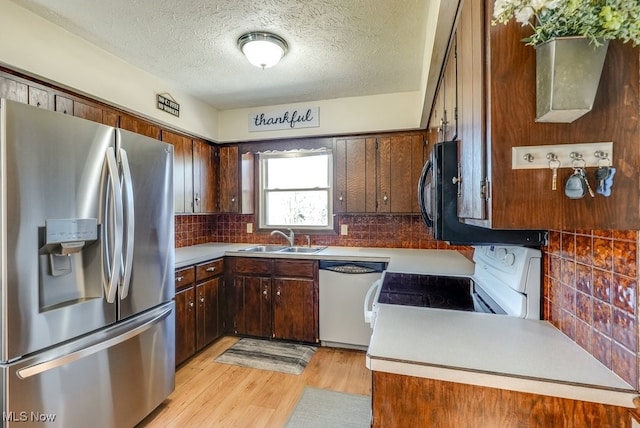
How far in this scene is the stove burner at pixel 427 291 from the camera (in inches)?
59.9

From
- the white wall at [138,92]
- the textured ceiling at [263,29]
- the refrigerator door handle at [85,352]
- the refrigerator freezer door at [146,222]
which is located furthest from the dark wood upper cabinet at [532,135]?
the refrigerator door handle at [85,352]

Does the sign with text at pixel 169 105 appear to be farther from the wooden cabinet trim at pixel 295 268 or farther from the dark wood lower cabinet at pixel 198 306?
the wooden cabinet trim at pixel 295 268

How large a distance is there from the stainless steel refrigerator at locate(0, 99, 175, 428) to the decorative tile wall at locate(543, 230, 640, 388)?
6.48 ft

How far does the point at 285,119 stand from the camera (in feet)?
10.7

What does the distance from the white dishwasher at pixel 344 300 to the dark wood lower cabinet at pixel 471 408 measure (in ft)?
5.85

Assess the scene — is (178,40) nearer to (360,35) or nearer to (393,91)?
(360,35)

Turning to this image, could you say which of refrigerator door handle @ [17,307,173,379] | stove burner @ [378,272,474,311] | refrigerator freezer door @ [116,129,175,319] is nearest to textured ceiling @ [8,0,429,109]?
refrigerator freezer door @ [116,129,175,319]

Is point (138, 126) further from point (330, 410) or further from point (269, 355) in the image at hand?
point (330, 410)

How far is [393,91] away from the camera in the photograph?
9.59ft

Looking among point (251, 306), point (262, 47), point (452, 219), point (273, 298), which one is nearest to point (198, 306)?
point (251, 306)

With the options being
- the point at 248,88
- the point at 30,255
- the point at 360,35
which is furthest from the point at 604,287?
the point at 248,88

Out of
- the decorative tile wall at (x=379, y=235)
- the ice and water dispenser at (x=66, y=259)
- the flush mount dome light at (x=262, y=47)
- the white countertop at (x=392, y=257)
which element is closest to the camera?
the ice and water dispenser at (x=66, y=259)

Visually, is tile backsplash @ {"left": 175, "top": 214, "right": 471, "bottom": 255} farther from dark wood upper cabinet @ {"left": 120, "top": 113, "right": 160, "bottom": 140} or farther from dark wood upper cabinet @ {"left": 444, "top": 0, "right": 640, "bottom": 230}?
dark wood upper cabinet @ {"left": 444, "top": 0, "right": 640, "bottom": 230}

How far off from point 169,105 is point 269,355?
2493 millimetres
